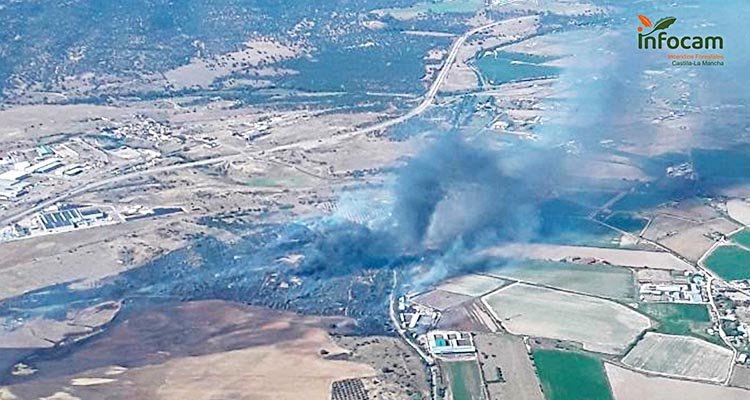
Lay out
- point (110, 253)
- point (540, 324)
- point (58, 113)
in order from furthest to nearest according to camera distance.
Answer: point (58, 113), point (110, 253), point (540, 324)

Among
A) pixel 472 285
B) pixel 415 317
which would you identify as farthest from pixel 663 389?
pixel 415 317

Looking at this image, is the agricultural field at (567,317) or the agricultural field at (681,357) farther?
the agricultural field at (567,317)

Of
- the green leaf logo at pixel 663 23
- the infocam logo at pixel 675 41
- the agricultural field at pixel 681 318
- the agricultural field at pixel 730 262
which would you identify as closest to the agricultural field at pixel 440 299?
the agricultural field at pixel 681 318

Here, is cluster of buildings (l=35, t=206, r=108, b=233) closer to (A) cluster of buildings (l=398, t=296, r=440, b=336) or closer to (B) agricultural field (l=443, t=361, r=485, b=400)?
(A) cluster of buildings (l=398, t=296, r=440, b=336)

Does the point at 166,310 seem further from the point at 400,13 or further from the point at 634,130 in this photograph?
the point at 400,13

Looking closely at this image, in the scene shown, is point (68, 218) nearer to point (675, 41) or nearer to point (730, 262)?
point (730, 262)

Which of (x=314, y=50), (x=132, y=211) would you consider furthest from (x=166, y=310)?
(x=314, y=50)

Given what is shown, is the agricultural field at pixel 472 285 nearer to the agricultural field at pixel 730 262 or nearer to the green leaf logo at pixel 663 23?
the agricultural field at pixel 730 262
